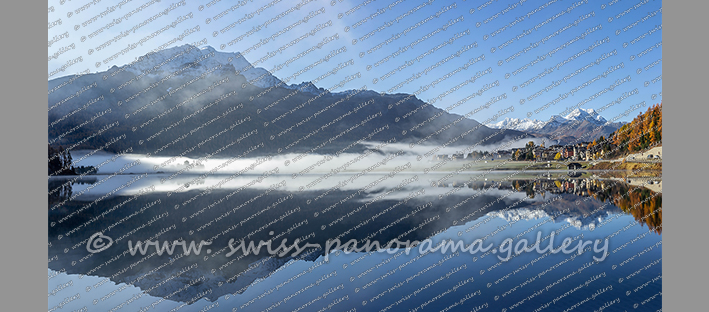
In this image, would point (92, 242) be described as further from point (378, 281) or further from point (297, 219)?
point (378, 281)

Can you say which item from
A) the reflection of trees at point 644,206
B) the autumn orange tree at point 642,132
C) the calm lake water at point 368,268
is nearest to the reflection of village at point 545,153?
the autumn orange tree at point 642,132

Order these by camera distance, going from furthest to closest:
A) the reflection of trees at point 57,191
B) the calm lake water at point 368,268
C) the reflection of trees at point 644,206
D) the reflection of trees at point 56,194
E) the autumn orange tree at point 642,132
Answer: the reflection of trees at point 57,191
the reflection of trees at point 56,194
the autumn orange tree at point 642,132
the reflection of trees at point 644,206
the calm lake water at point 368,268

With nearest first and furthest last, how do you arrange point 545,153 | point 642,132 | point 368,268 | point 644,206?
point 368,268, point 644,206, point 642,132, point 545,153

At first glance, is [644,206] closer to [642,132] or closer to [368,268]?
[642,132]

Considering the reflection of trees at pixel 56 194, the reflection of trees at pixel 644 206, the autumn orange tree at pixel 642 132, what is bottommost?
the reflection of trees at pixel 644 206

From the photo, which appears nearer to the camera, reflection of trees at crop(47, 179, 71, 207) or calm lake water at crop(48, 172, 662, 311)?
calm lake water at crop(48, 172, 662, 311)

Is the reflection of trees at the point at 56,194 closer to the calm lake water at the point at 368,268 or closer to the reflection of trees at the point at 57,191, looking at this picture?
the reflection of trees at the point at 57,191

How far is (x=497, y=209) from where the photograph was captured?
19.2 meters

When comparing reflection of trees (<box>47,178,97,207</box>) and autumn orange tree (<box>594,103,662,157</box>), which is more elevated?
reflection of trees (<box>47,178,97,207</box>)

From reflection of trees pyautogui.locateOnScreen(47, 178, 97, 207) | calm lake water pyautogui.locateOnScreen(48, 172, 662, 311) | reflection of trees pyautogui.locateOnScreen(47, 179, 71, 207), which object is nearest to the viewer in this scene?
calm lake water pyautogui.locateOnScreen(48, 172, 662, 311)

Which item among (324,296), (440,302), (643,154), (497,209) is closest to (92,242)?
(324,296)

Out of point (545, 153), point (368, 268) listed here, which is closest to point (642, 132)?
point (368, 268)

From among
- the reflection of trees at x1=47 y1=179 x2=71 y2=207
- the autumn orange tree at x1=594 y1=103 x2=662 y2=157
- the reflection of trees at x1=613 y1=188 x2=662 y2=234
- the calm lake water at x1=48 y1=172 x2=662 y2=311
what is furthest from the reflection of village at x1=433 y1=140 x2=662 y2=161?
the reflection of trees at x1=47 y1=179 x2=71 y2=207

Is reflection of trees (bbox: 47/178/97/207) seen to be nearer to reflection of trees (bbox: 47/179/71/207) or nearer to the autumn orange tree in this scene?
reflection of trees (bbox: 47/179/71/207)
